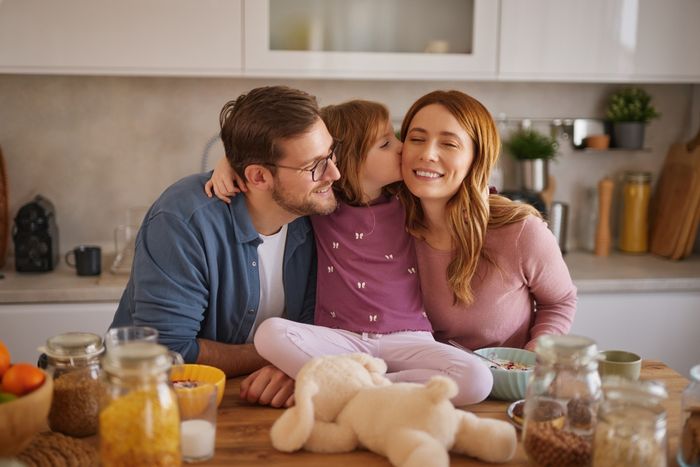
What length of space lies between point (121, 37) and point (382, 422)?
6.81 feet

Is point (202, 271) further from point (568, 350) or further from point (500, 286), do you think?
point (568, 350)

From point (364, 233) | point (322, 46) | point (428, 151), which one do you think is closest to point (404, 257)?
point (364, 233)

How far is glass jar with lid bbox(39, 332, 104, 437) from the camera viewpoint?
1.36m

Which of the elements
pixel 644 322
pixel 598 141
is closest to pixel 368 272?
pixel 644 322

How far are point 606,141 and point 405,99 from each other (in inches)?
35.0

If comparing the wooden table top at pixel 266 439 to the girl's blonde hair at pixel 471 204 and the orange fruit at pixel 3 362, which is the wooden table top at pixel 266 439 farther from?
the girl's blonde hair at pixel 471 204

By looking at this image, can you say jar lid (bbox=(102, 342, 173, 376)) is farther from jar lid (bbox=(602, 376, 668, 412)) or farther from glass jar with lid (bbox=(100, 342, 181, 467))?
jar lid (bbox=(602, 376, 668, 412))

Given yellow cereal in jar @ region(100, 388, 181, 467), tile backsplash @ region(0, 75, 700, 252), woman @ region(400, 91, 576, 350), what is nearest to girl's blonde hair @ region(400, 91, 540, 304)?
woman @ region(400, 91, 576, 350)

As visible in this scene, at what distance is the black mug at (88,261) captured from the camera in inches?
117

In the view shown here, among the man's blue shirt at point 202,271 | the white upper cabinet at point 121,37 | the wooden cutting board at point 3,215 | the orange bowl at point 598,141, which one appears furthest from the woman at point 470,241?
the wooden cutting board at point 3,215

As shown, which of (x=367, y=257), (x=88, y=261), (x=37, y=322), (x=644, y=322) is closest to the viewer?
(x=367, y=257)

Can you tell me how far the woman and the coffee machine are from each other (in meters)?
1.63

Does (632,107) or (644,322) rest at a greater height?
(632,107)

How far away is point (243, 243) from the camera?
75.3 inches
